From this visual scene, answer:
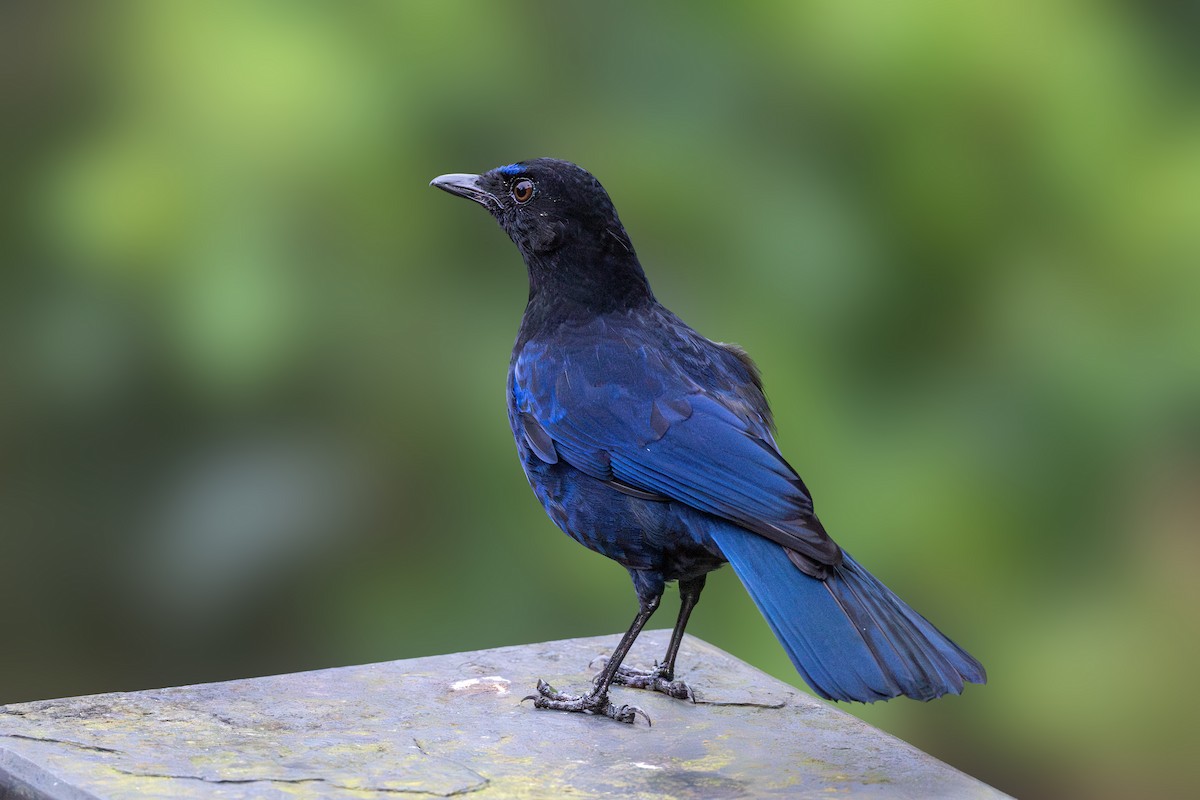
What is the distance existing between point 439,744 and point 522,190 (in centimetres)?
124

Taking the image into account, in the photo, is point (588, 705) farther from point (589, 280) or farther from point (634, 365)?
point (589, 280)

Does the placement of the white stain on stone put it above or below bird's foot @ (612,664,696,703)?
below

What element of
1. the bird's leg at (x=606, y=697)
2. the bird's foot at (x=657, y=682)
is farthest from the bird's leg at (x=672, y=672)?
the bird's leg at (x=606, y=697)

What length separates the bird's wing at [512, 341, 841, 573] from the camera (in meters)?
3.48

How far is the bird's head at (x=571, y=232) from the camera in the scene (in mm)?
3994

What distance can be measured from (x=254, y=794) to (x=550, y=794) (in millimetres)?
525

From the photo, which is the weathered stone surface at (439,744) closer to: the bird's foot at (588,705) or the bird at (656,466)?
the bird's foot at (588,705)

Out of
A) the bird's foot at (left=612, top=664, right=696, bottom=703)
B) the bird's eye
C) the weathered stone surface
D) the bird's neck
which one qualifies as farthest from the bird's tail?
the bird's eye

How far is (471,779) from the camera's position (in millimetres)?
3357

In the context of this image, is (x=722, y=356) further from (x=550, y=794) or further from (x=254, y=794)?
(x=254, y=794)

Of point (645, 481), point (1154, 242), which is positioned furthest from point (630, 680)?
point (1154, 242)

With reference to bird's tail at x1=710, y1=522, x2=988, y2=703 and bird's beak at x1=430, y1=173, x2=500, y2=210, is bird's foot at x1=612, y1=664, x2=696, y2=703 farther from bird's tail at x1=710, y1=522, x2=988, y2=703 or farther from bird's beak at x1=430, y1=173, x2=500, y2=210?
bird's beak at x1=430, y1=173, x2=500, y2=210

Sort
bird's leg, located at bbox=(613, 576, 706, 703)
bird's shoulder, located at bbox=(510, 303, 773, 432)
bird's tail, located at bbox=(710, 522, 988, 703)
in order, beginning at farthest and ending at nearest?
bird's leg, located at bbox=(613, 576, 706, 703)
bird's shoulder, located at bbox=(510, 303, 773, 432)
bird's tail, located at bbox=(710, 522, 988, 703)

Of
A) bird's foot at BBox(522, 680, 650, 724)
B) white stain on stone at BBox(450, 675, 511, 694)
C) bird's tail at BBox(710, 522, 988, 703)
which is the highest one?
bird's tail at BBox(710, 522, 988, 703)
